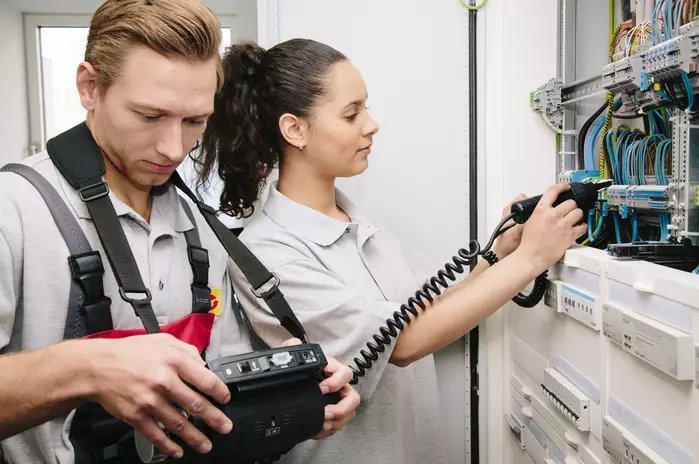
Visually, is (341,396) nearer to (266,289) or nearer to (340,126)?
(266,289)

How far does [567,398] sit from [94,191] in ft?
3.41

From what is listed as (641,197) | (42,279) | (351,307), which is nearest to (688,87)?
(641,197)

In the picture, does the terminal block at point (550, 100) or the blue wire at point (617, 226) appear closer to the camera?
the blue wire at point (617, 226)

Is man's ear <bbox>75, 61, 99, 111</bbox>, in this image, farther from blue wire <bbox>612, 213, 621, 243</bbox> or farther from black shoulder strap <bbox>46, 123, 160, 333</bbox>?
blue wire <bbox>612, 213, 621, 243</bbox>

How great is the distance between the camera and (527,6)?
5.47ft

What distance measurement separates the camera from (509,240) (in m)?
Answer: 1.45

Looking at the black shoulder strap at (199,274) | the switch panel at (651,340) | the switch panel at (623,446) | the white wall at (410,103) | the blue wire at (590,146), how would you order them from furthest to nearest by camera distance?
the white wall at (410,103) → the blue wire at (590,146) → the black shoulder strap at (199,274) → the switch panel at (623,446) → the switch panel at (651,340)

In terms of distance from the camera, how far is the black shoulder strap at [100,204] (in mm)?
964

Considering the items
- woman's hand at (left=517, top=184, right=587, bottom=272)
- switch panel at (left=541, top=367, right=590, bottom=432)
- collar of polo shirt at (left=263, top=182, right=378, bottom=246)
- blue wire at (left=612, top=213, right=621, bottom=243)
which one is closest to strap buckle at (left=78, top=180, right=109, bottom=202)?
collar of polo shirt at (left=263, top=182, right=378, bottom=246)

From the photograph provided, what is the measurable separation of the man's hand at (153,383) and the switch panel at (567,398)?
781 mm

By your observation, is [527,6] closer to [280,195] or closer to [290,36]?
[290,36]

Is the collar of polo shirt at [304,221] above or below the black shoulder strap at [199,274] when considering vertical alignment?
above

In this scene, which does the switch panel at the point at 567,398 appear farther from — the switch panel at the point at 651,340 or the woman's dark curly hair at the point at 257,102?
the woman's dark curly hair at the point at 257,102

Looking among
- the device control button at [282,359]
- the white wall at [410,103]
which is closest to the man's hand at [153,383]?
the device control button at [282,359]
